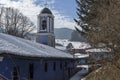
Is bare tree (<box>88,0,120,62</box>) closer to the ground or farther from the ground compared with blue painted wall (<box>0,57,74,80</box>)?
farther from the ground

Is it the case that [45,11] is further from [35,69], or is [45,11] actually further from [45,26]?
[35,69]

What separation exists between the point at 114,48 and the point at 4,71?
26.0ft

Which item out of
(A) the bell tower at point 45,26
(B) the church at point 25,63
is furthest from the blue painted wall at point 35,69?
(A) the bell tower at point 45,26

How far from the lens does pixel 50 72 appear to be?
33.1m

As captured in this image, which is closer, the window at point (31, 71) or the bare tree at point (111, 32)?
the bare tree at point (111, 32)

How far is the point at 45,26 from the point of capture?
55156 mm

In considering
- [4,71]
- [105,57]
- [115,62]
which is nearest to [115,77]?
[115,62]

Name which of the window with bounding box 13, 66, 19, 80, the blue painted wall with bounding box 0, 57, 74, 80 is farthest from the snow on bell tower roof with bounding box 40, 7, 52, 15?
the window with bounding box 13, 66, 19, 80

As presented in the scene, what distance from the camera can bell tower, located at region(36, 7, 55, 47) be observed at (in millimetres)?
54906

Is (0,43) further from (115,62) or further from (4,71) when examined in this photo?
(115,62)

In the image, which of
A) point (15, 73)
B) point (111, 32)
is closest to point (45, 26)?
point (15, 73)

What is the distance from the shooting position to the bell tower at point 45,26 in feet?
180

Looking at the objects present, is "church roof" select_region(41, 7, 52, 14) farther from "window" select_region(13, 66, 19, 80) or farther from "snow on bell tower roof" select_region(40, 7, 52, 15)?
"window" select_region(13, 66, 19, 80)

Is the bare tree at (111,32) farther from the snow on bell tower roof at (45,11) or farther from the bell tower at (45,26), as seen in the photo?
the snow on bell tower roof at (45,11)
